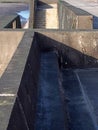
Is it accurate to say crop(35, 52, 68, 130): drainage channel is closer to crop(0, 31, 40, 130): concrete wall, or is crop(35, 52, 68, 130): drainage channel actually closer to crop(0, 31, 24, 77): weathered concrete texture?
crop(0, 31, 40, 130): concrete wall

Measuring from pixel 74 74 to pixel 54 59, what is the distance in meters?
0.93

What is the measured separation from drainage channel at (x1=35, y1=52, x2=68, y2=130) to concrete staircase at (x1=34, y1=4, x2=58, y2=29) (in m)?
13.5

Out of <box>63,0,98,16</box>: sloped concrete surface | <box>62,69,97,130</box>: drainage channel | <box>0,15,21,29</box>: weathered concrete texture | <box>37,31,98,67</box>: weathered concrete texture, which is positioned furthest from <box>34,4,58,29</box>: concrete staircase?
<box>62,69,97,130</box>: drainage channel

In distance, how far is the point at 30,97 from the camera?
6.55m

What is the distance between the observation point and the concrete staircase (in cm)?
2361

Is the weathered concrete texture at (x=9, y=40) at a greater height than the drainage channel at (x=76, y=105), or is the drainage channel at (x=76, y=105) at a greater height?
the weathered concrete texture at (x=9, y=40)

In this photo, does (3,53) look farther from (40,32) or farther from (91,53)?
(91,53)

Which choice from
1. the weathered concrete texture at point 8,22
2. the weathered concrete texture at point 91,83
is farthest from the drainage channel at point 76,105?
the weathered concrete texture at point 8,22

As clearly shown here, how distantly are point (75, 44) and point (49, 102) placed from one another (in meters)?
4.70

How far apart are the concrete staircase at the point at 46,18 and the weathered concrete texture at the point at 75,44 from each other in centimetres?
1116

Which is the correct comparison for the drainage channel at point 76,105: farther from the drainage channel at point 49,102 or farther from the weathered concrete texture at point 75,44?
the weathered concrete texture at point 75,44

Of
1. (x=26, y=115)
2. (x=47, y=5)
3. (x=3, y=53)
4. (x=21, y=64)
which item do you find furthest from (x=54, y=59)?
(x=47, y=5)

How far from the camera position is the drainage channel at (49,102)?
6172 mm

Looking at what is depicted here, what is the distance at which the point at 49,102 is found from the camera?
7176mm
